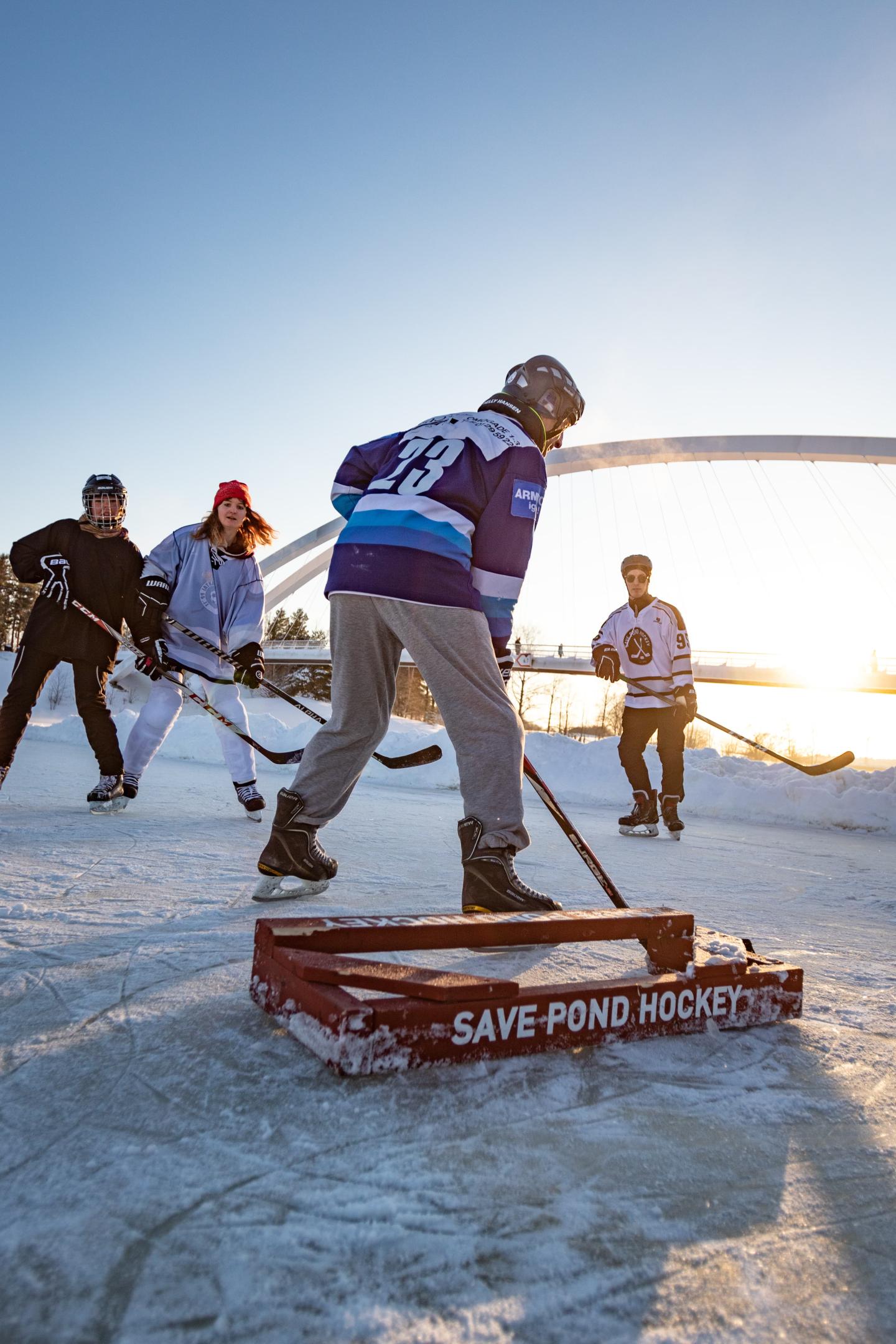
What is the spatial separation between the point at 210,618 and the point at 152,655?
0.36 m

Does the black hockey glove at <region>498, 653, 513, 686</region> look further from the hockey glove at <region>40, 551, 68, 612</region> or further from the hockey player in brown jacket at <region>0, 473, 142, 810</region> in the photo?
the hockey glove at <region>40, 551, 68, 612</region>

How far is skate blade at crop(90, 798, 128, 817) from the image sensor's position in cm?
384

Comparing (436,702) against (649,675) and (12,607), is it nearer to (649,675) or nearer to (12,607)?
(649,675)

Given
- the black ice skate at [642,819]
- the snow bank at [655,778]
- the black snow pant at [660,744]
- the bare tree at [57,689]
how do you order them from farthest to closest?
the bare tree at [57,689]
the snow bank at [655,778]
the black snow pant at [660,744]
the black ice skate at [642,819]

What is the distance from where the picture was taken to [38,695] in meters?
3.65

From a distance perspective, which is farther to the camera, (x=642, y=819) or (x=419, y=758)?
(x=642, y=819)

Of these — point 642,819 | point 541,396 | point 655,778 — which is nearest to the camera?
point 541,396

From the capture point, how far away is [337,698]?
2109 mm

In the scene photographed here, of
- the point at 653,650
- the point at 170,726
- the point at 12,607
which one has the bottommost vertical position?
the point at 170,726

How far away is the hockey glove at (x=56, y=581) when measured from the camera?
3846mm

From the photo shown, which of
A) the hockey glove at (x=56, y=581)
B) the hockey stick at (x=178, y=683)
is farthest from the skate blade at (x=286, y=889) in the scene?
the hockey glove at (x=56, y=581)

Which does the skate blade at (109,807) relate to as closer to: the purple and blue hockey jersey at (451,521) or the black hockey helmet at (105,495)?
the black hockey helmet at (105,495)

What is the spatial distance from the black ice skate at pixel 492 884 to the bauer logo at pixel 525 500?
848 mm

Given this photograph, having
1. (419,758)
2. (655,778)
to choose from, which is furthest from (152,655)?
(655,778)
